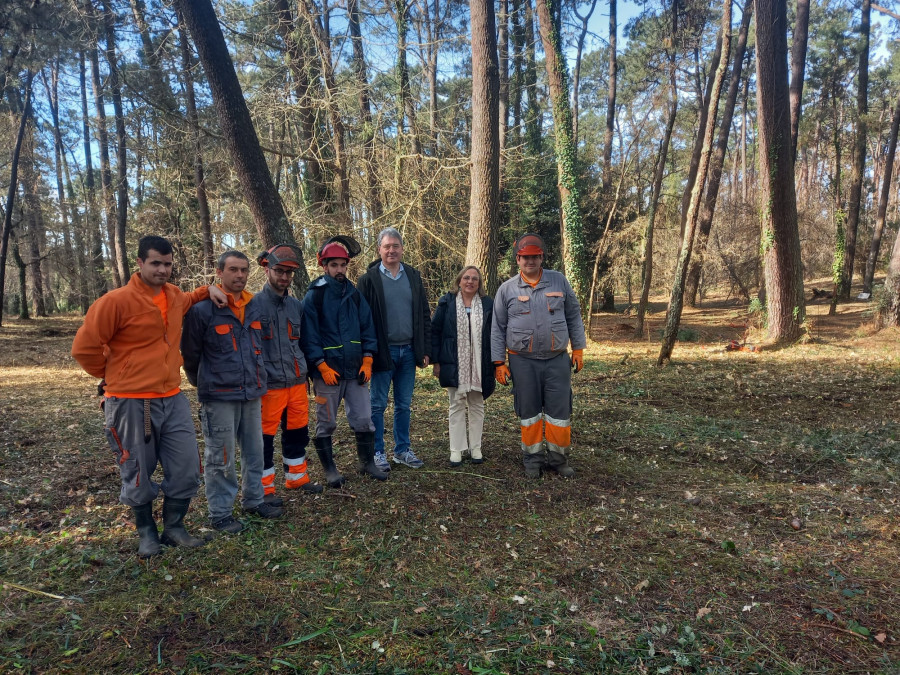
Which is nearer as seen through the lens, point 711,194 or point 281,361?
point 281,361

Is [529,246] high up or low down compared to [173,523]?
up

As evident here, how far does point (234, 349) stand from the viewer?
3.80 m

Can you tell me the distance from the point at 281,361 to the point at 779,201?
1186 centimetres

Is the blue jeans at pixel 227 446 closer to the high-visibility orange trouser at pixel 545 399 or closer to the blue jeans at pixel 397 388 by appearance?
the blue jeans at pixel 397 388

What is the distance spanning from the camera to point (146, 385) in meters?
3.34

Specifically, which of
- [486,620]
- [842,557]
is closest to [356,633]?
[486,620]

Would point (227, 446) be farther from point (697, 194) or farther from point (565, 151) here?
point (565, 151)

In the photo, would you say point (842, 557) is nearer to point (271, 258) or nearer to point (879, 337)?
point (271, 258)

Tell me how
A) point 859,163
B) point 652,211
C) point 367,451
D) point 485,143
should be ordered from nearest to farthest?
point 367,451 → point 485,143 → point 652,211 → point 859,163

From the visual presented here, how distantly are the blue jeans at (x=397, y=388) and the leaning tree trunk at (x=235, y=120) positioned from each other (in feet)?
11.9

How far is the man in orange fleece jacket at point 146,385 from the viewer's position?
10.8 feet

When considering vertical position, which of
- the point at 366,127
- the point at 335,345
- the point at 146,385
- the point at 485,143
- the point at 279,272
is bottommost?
the point at 146,385

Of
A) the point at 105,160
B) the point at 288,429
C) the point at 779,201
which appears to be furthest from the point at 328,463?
the point at 105,160

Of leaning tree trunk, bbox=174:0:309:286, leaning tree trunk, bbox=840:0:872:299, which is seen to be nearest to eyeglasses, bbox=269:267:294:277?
leaning tree trunk, bbox=174:0:309:286
